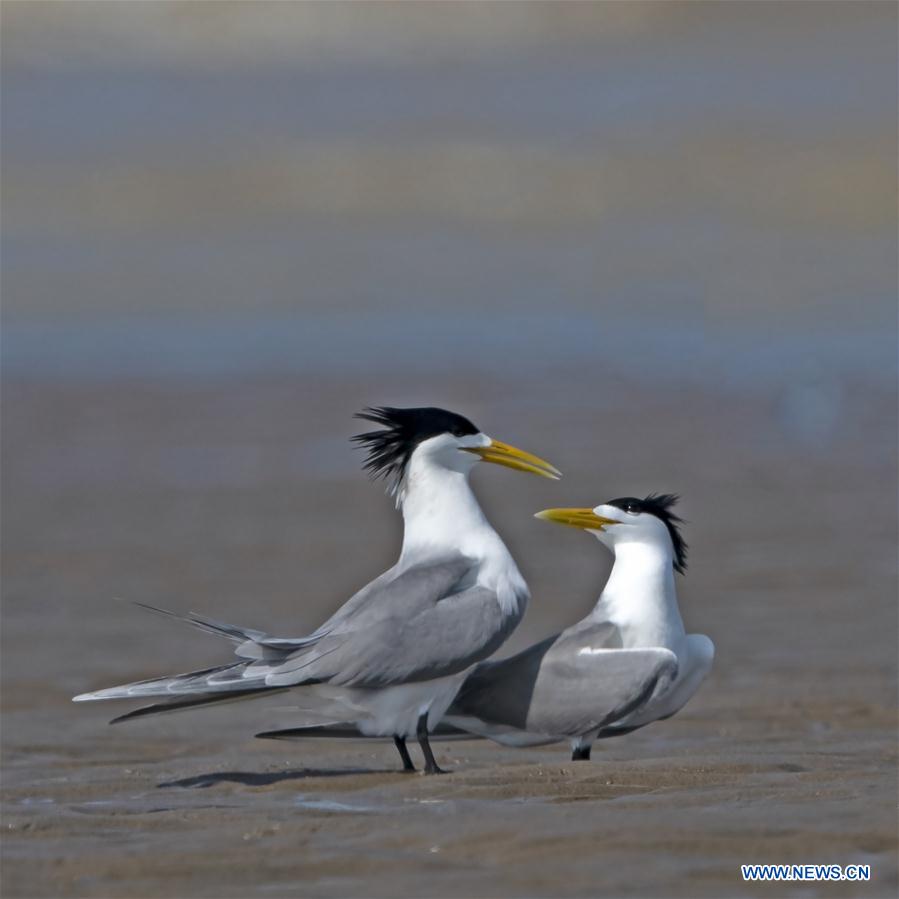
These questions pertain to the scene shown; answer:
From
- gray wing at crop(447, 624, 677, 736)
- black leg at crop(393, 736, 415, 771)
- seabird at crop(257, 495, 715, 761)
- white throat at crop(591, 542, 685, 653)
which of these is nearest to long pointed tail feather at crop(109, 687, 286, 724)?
seabird at crop(257, 495, 715, 761)

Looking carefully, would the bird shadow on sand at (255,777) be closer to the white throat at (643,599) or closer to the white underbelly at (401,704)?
the white underbelly at (401,704)

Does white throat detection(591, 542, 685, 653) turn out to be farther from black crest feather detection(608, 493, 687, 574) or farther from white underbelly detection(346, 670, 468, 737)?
white underbelly detection(346, 670, 468, 737)

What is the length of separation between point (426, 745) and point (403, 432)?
1.28m

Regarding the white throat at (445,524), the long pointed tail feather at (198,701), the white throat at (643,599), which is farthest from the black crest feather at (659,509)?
the long pointed tail feather at (198,701)

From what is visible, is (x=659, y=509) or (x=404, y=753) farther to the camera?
(x=659, y=509)

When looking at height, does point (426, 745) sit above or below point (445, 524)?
below

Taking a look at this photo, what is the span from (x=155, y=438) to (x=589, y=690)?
13.7 m

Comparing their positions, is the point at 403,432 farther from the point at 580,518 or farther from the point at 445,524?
the point at 580,518

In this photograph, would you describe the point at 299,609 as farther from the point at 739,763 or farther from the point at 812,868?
the point at 812,868

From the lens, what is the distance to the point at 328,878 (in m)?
5.72

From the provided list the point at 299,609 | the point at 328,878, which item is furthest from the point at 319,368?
the point at 328,878

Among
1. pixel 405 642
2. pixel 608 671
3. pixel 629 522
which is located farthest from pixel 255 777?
pixel 629 522

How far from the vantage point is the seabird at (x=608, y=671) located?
7.56 meters

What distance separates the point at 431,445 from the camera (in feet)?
26.8
